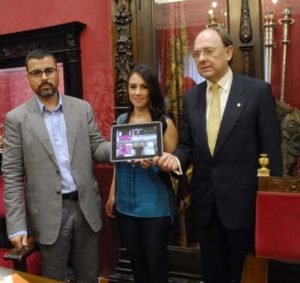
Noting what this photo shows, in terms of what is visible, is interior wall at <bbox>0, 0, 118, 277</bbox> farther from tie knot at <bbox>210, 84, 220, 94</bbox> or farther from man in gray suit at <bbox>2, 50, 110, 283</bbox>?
tie knot at <bbox>210, 84, 220, 94</bbox>

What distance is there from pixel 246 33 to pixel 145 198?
Answer: 1.01 meters

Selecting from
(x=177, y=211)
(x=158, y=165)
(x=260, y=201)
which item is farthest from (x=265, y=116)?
(x=177, y=211)

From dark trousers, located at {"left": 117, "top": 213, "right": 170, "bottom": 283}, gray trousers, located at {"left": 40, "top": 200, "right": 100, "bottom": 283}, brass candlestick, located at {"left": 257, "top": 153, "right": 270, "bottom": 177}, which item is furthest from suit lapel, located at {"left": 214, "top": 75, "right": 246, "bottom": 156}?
gray trousers, located at {"left": 40, "top": 200, "right": 100, "bottom": 283}

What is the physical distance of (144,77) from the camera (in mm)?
1991

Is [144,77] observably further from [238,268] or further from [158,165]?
[238,268]

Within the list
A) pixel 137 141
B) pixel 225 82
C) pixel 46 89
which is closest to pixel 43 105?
pixel 46 89

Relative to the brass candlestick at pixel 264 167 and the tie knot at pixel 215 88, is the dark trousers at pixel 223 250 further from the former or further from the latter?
the tie knot at pixel 215 88

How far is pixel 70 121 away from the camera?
2002 millimetres

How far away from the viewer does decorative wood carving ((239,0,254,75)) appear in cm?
206

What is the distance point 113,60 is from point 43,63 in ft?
1.86

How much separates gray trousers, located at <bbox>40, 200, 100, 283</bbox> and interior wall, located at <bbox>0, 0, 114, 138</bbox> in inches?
30.3

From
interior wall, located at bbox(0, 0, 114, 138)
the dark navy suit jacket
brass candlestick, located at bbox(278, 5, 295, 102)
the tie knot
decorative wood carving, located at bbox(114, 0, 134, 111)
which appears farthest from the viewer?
interior wall, located at bbox(0, 0, 114, 138)

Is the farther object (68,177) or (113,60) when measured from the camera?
(113,60)

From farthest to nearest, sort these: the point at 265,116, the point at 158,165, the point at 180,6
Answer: the point at 180,6
the point at 158,165
the point at 265,116
